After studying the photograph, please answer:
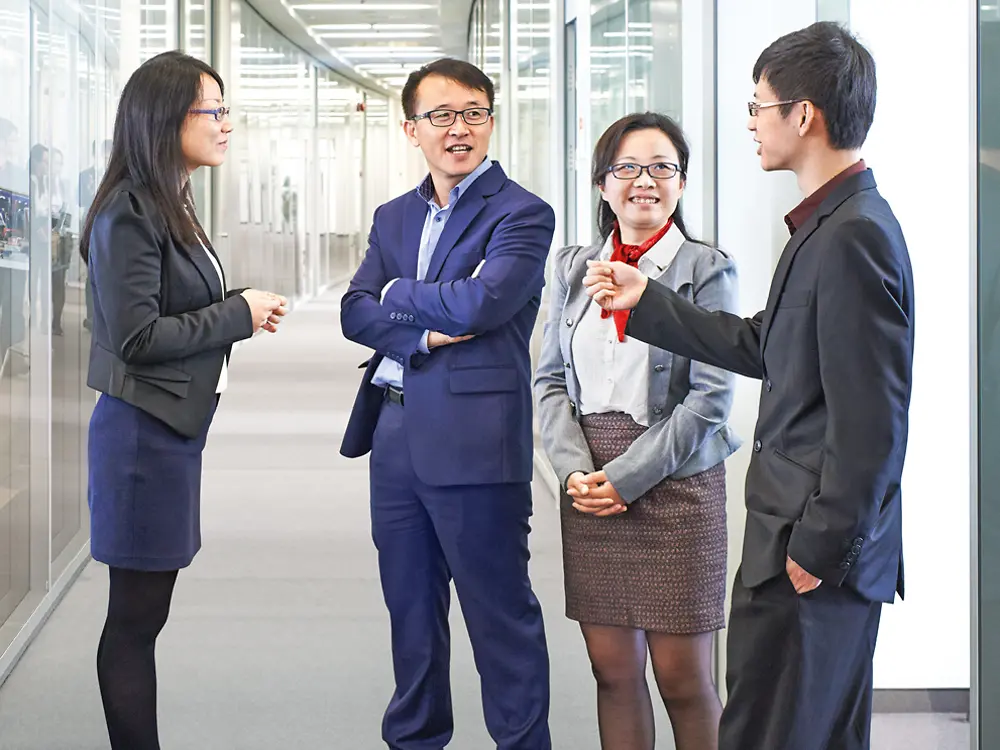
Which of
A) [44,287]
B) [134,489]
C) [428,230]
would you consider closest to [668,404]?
[428,230]

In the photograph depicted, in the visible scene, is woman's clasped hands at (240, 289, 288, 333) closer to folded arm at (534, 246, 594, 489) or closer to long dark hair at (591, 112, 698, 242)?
folded arm at (534, 246, 594, 489)

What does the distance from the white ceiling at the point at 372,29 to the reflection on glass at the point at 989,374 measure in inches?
633

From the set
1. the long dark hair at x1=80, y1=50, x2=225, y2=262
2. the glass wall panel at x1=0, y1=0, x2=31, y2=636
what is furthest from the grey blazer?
the glass wall panel at x1=0, y1=0, x2=31, y2=636

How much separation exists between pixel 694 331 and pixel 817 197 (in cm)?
39

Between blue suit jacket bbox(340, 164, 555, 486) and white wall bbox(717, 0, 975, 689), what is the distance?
775 mm

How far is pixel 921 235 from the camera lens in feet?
11.5

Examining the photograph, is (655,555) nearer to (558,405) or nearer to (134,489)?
(558,405)

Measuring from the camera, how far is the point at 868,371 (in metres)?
1.91

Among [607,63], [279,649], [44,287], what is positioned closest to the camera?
[279,649]

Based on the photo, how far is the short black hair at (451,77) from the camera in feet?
9.46

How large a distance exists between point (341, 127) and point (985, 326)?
84.9 ft

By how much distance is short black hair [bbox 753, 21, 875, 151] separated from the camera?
205cm

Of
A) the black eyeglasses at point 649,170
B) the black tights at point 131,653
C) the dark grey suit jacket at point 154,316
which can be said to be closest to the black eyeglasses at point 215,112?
the dark grey suit jacket at point 154,316

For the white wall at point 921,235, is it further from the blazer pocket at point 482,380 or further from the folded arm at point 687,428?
the blazer pocket at point 482,380
